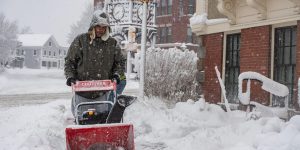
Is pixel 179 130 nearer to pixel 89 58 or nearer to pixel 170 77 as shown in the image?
pixel 89 58

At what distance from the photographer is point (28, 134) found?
8320mm

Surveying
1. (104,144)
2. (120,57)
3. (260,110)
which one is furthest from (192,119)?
(104,144)

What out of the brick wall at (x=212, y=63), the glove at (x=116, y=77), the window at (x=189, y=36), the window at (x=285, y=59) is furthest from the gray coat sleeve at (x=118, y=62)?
the window at (x=189, y=36)

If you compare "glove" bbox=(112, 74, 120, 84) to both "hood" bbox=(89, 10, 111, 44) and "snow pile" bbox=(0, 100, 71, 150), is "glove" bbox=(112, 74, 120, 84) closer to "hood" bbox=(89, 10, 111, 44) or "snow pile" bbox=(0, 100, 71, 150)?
"hood" bbox=(89, 10, 111, 44)

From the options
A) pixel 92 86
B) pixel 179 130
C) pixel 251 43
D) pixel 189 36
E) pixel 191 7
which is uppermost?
pixel 191 7

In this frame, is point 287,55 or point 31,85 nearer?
point 287,55

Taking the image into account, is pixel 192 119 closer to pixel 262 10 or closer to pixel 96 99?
pixel 262 10

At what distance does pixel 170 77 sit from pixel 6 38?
6116cm

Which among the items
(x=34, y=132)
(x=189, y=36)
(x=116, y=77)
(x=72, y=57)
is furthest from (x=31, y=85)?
(x=116, y=77)

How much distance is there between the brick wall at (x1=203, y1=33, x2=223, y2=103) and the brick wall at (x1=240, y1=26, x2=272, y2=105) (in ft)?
3.94

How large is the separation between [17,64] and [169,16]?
4967 centimetres

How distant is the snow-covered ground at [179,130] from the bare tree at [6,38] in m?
59.3

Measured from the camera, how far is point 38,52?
92250mm

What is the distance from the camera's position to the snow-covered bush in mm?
15617
